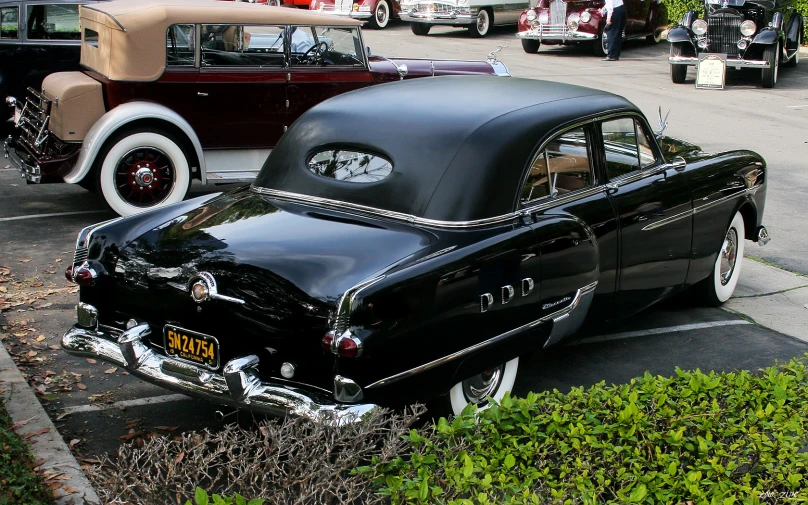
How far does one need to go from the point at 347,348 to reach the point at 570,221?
1.68 m

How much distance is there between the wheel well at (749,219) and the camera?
23.4 ft

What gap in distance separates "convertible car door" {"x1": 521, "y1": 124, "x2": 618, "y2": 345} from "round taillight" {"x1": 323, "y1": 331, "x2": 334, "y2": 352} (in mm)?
1303

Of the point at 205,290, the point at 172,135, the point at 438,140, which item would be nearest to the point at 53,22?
the point at 172,135

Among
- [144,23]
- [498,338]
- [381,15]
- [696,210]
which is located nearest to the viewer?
[498,338]

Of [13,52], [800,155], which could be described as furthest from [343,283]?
[800,155]

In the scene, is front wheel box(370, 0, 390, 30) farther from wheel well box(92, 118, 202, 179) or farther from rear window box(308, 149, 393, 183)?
rear window box(308, 149, 393, 183)

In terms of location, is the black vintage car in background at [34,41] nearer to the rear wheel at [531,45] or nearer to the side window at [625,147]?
the side window at [625,147]

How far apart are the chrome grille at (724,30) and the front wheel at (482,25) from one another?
27.7ft

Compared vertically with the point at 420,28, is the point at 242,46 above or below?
below

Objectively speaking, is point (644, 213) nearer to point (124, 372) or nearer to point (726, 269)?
point (726, 269)

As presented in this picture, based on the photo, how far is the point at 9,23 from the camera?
11.1 meters

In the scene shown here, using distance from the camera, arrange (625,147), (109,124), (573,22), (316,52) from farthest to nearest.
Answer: (573,22), (316,52), (109,124), (625,147)

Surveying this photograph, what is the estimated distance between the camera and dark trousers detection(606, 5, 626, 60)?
20.8 meters

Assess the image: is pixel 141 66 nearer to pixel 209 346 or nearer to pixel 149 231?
pixel 149 231
